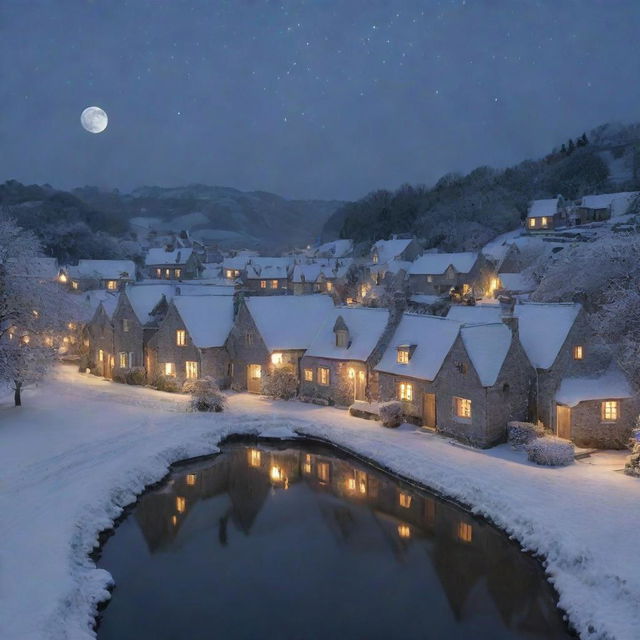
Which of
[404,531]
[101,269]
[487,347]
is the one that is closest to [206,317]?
[487,347]

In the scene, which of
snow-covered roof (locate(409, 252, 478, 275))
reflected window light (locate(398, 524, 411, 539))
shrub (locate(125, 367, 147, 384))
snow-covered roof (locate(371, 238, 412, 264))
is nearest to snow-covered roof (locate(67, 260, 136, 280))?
snow-covered roof (locate(371, 238, 412, 264))

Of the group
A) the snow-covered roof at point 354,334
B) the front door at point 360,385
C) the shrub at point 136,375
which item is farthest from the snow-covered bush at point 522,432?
the shrub at point 136,375

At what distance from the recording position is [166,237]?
180m

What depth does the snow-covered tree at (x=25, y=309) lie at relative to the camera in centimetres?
3303

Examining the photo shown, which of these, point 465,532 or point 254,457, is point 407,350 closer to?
point 254,457

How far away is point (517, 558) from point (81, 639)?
13.3 metres

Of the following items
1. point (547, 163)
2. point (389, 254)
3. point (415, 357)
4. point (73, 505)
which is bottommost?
point (73, 505)

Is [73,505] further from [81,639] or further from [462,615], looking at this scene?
[462,615]

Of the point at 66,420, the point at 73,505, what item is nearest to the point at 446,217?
the point at 66,420

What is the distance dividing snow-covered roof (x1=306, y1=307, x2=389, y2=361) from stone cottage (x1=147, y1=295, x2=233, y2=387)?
22.8ft

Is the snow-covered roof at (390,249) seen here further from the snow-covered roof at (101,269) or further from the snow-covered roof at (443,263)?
the snow-covered roof at (101,269)

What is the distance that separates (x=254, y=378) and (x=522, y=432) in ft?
64.3

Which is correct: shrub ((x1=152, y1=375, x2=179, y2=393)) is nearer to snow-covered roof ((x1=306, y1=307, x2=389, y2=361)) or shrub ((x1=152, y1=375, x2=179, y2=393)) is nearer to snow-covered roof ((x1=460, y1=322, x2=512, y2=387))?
snow-covered roof ((x1=306, y1=307, x2=389, y2=361))

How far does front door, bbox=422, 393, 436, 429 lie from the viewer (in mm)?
32375
